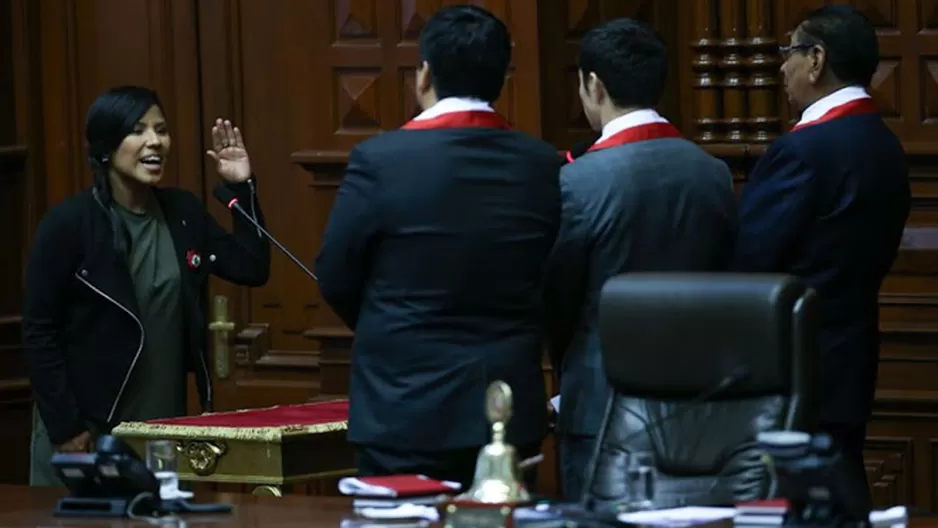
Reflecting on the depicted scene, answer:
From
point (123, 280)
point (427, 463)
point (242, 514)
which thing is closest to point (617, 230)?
point (427, 463)

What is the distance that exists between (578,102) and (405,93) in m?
0.54

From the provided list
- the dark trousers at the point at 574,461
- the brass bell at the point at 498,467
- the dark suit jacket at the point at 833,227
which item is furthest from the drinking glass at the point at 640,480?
the dark suit jacket at the point at 833,227

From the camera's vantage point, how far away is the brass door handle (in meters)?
6.71

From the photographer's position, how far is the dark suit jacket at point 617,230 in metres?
4.03

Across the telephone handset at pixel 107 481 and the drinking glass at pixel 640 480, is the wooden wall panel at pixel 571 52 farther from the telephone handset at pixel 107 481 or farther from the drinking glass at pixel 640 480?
the drinking glass at pixel 640 480

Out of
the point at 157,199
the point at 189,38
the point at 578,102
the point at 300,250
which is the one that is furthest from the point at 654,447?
the point at 189,38

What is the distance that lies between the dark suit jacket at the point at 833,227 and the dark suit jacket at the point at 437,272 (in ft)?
2.04

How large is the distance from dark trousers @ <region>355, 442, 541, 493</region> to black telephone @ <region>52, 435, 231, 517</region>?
0.32 meters

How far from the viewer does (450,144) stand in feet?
12.7

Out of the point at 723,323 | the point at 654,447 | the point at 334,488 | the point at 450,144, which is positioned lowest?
the point at 334,488

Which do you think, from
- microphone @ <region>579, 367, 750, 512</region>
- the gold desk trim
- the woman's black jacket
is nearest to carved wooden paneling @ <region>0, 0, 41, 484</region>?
the woman's black jacket

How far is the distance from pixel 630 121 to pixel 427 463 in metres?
0.79

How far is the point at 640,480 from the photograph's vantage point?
3.33 m

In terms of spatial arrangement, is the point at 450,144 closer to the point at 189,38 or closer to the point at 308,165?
the point at 308,165
